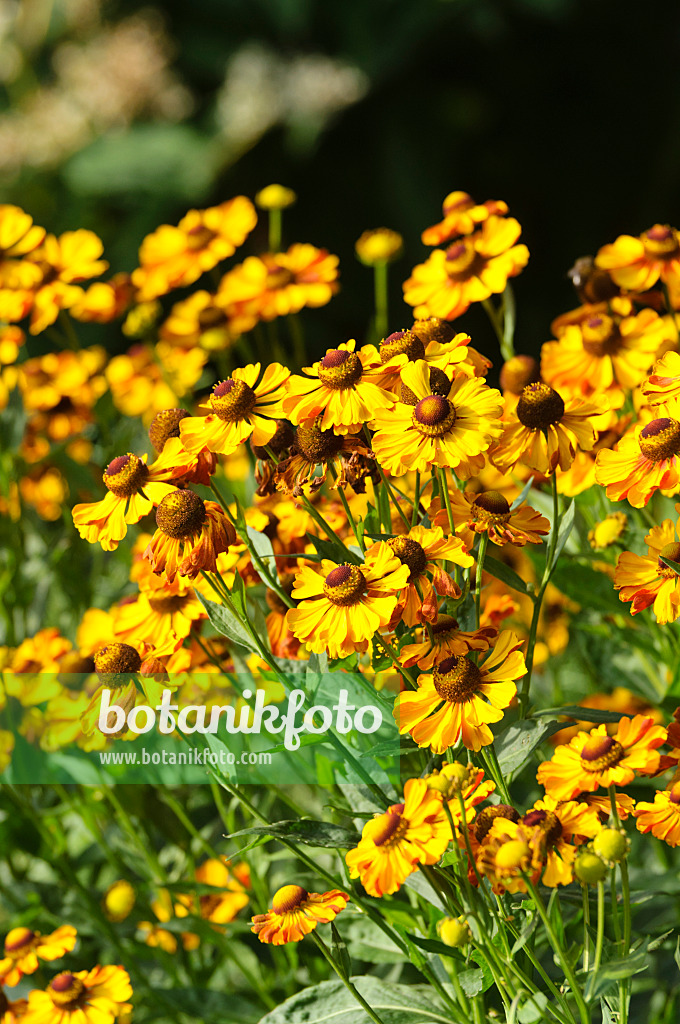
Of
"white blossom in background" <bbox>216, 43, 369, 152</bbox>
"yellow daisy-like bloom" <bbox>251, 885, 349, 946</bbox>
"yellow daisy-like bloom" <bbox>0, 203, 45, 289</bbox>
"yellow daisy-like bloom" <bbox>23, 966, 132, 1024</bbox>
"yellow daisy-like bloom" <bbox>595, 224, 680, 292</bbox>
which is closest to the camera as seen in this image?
"yellow daisy-like bloom" <bbox>251, 885, 349, 946</bbox>

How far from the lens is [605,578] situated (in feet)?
2.71

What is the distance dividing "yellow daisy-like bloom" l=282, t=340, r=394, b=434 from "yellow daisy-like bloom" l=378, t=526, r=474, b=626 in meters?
0.08

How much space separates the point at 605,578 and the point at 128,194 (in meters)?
2.21

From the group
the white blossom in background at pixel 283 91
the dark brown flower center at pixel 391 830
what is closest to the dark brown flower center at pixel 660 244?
the dark brown flower center at pixel 391 830

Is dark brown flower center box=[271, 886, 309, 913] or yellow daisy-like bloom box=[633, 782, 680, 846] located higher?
yellow daisy-like bloom box=[633, 782, 680, 846]

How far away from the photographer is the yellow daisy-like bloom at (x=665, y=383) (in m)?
0.59

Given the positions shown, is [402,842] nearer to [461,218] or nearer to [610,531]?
[610,531]

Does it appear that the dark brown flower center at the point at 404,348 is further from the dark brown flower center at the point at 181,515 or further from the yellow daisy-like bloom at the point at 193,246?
the yellow daisy-like bloom at the point at 193,246

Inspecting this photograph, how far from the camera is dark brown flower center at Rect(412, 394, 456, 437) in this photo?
55 centimetres

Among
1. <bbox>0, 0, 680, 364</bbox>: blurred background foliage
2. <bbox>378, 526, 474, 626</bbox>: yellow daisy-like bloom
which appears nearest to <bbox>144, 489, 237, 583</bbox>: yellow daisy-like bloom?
<bbox>378, 526, 474, 626</bbox>: yellow daisy-like bloom

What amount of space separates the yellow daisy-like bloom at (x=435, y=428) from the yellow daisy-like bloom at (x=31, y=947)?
493 mm

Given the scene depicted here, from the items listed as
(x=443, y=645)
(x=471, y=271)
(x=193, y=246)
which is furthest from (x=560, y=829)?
(x=193, y=246)

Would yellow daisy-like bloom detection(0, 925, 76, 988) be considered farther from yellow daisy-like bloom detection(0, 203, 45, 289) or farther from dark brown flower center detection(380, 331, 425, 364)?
yellow daisy-like bloom detection(0, 203, 45, 289)

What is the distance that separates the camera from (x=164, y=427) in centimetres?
66
